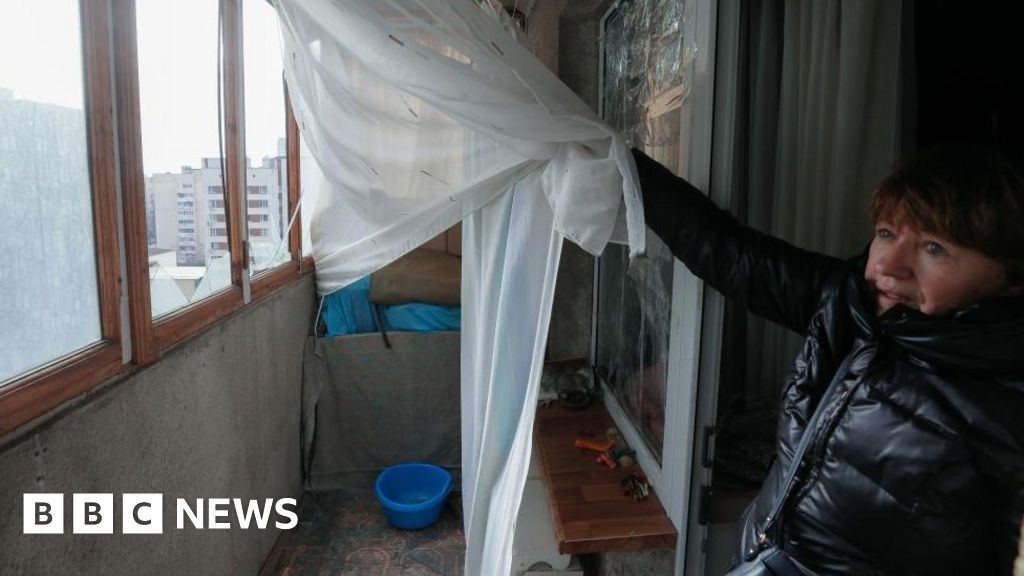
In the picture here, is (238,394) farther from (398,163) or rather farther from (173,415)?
(398,163)

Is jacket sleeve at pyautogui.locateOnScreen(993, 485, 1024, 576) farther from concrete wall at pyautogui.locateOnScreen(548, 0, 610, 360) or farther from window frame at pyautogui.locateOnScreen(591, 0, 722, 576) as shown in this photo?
concrete wall at pyautogui.locateOnScreen(548, 0, 610, 360)

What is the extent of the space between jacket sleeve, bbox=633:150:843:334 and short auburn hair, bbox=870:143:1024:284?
0.21m

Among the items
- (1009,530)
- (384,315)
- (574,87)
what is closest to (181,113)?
(384,315)

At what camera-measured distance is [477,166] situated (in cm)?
118

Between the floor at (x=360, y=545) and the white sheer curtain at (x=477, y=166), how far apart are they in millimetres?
806

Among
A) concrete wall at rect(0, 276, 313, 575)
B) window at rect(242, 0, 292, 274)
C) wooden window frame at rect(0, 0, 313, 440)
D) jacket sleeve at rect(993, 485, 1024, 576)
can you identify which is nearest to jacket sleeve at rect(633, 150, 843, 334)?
jacket sleeve at rect(993, 485, 1024, 576)

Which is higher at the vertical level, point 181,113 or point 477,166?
point 181,113

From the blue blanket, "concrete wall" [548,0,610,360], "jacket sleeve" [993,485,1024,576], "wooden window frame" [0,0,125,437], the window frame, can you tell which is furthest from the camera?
the blue blanket

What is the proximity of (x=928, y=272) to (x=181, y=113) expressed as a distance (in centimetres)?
166

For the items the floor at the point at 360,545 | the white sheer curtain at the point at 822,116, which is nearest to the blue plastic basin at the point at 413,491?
the floor at the point at 360,545

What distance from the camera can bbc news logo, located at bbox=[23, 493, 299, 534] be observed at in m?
0.85

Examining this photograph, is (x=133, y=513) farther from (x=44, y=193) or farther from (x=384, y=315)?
(x=384, y=315)

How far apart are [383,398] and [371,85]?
167cm

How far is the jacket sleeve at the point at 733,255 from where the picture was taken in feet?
3.10
